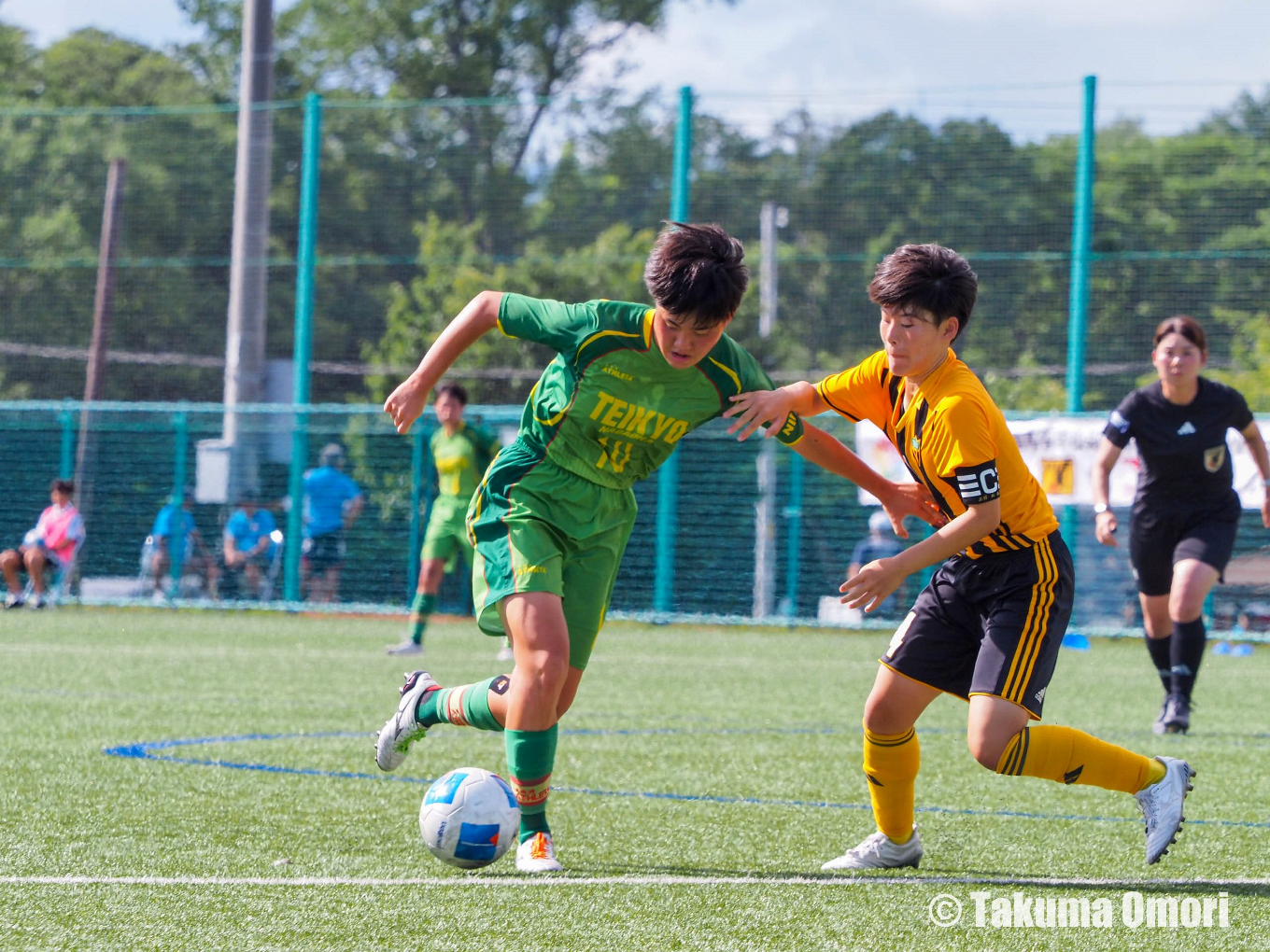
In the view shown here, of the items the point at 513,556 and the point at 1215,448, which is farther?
the point at 1215,448

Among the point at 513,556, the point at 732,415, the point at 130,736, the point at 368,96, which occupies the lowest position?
the point at 130,736

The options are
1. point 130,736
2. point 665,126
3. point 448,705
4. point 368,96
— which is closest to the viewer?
point 448,705

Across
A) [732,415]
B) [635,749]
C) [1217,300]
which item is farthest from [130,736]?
[1217,300]

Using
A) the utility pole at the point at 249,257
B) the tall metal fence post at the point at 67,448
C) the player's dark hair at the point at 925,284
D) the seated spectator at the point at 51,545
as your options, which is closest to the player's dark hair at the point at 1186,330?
the player's dark hair at the point at 925,284

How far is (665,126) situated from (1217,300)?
25.2 feet

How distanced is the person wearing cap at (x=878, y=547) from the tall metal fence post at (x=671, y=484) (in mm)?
1733

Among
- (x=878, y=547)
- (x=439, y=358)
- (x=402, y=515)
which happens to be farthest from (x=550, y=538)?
(x=402, y=515)

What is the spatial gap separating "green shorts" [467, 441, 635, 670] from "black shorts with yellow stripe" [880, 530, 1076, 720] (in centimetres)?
81

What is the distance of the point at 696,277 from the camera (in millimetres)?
4098

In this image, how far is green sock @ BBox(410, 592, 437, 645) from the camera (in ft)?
36.7

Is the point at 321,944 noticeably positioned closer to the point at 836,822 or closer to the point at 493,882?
the point at 493,882

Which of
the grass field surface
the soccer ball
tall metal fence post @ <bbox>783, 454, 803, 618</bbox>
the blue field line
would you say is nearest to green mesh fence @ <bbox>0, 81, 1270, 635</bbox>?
tall metal fence post @ <bbox>783, 454, 803, 618</bbox>

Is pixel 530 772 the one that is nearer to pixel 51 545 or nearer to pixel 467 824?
pixel 467 824

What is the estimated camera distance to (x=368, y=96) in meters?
32.6
